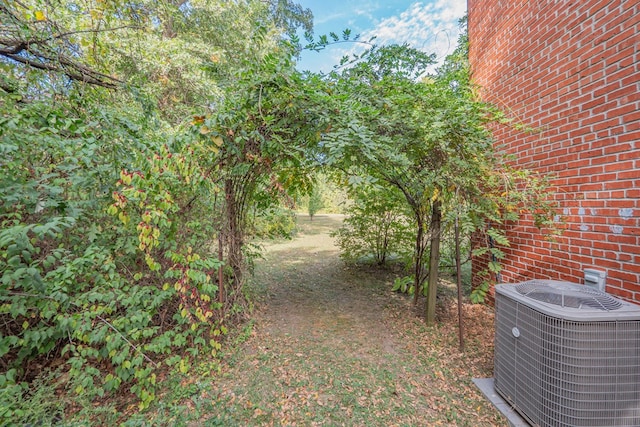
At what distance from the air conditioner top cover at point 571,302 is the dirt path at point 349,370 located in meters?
0.92

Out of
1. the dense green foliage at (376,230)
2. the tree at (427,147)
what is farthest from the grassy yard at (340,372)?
the dense green foliage at (376,230)

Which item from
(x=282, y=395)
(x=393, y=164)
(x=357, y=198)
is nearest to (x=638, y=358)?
(x=393, y=164)

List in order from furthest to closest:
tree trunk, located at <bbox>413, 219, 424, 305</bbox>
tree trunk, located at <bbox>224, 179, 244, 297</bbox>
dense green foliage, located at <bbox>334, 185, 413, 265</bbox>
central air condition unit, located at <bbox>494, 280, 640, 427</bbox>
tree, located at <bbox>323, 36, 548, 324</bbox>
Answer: dense green foliage, located at <bbox>334, 185, 413, 265</bbox>, tree trunk, located at <bbox>413, 219, 424, 305</bbox>, tree trunk, located at <bbox>224, 179, 244, 297</bbox>, tree, located at <bbox>323, 36, 548, 324</bbox>, central air condition unit, located at <bbox>494, 280, 640, 427</bbox>

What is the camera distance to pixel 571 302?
1758 millimetres

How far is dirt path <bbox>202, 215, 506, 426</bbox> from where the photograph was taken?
6.72 feet

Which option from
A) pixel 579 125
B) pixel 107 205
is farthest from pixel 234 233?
pixel 579 125

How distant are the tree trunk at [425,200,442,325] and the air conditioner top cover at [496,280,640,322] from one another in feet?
3.94

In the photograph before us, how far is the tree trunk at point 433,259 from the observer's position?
328 centimetres

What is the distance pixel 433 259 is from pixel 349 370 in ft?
5.57

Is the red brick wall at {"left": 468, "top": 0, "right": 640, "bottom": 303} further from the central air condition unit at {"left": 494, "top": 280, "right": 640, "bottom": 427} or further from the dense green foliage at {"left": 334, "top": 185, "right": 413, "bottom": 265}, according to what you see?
the dense green foliage at {"left": 334, "top": 185, "right": 413, "bottom": 265}

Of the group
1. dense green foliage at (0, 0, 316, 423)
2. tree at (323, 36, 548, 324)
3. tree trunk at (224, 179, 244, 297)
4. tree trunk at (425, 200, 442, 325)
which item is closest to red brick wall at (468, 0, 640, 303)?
tree at (323, 36, 548, 324)

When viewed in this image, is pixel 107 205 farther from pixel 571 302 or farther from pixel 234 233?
pixel 571 302

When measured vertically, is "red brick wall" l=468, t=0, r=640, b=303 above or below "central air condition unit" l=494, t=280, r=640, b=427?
above

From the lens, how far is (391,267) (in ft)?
19.5
